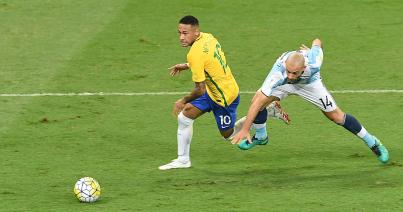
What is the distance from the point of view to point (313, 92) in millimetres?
13969

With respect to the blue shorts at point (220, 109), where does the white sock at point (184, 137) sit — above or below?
below

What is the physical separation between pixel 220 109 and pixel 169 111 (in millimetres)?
2797

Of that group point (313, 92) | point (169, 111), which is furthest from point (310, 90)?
point (169, 111)

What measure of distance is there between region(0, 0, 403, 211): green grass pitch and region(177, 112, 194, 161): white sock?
0.26 meters

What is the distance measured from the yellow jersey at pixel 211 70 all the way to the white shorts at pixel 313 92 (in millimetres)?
600

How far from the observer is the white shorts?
13930mm

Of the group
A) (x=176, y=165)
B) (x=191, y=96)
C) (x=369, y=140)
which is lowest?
(x=176, y=165)

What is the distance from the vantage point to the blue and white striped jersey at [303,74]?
13.5 meters

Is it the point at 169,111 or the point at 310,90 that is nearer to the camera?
the point at 310,90

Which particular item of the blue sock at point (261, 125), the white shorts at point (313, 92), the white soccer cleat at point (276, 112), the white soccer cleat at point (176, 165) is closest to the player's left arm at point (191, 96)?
the white soccer cleat at point (176, 165)

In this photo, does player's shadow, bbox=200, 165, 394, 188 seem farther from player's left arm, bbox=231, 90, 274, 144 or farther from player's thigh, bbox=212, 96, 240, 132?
player's left arm, bbox=231, 90, 274, 144

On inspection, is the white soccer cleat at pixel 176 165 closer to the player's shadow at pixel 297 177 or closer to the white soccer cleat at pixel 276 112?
the player's shadow at pixel 297 177

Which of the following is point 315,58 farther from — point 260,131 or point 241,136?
point 241,136

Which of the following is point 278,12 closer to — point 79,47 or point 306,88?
point 79,47
